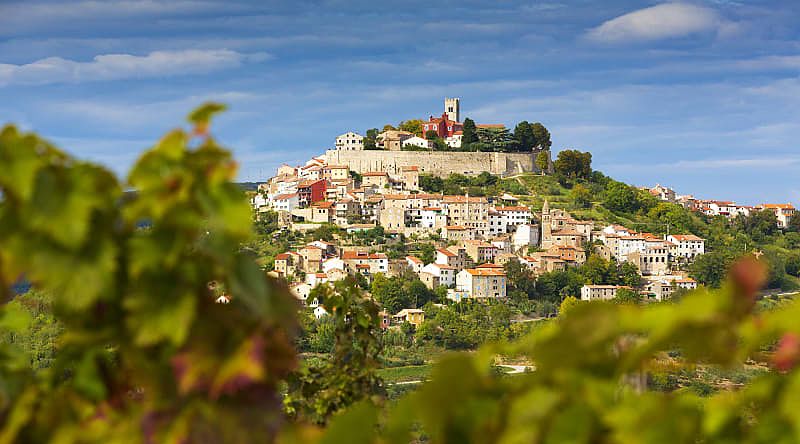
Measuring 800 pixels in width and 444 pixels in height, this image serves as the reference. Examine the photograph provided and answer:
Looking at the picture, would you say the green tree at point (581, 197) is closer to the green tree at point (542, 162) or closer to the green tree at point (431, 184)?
the green tree at point (542, 162)

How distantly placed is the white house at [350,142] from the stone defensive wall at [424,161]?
0.73 m

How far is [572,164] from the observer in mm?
51406

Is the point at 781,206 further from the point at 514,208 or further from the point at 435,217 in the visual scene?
the point at 435,217

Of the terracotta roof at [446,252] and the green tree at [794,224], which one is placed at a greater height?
the green tree at [794,224]

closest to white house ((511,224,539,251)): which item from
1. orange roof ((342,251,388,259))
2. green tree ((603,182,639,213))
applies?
orange roof ((342,251,388,259))

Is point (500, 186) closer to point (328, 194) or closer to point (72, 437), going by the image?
point (328, 194)

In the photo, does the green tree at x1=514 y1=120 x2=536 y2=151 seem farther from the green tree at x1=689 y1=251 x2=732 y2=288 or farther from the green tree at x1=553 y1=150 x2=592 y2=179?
the green tree at x1=689 y1=251 x2=732 y2=288

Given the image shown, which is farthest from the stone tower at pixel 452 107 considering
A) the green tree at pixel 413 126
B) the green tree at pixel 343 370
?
the green tree at pixel 343 370

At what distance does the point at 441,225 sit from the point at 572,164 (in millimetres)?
14864

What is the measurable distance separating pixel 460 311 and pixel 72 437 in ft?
106

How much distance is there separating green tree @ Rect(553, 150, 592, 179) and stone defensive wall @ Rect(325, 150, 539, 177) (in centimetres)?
489

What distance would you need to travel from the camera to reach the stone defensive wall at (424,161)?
45938 millimetres

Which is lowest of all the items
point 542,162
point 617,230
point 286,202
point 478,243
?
point 478,243

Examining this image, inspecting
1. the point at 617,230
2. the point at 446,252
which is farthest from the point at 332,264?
the point at 617,230
